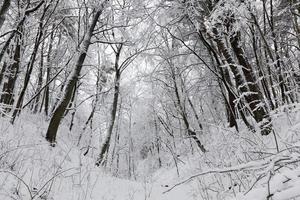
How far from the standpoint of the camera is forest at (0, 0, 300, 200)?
238 centimetres

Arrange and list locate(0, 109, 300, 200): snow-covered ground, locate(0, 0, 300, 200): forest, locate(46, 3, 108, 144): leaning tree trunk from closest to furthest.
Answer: locate(0, 109, 300, 200): snow-covered ground → locate(0, 0, 300, 200): forest → locate(46, 3, 108, 144): leaning tree trunk

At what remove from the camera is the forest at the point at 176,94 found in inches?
93.7

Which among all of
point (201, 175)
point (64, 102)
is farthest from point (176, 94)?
point (201, 175)

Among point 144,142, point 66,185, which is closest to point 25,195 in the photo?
point 66,185

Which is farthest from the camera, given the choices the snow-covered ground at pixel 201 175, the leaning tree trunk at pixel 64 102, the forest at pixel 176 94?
the leaning tree trunk at pixel 64 102

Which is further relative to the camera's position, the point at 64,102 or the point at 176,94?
the point at 176,94

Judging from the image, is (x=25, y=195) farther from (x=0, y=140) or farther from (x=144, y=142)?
(x=144, y=142)

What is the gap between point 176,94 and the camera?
10633mm

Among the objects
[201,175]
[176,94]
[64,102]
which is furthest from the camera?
[176,94]

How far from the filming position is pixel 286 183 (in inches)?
34.4

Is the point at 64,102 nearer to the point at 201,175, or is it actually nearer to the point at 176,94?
the point at 176,94

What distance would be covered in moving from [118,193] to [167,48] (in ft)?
23.9

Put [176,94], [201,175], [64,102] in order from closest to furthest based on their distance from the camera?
[201,175]
[64,102]
[176,94]

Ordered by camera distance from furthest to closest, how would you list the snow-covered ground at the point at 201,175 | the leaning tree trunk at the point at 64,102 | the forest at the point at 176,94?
the leaning tree trunk at the point at 64,102 → the forest at the point at 176,94 → the snow-covered ground at the point at 201,175
